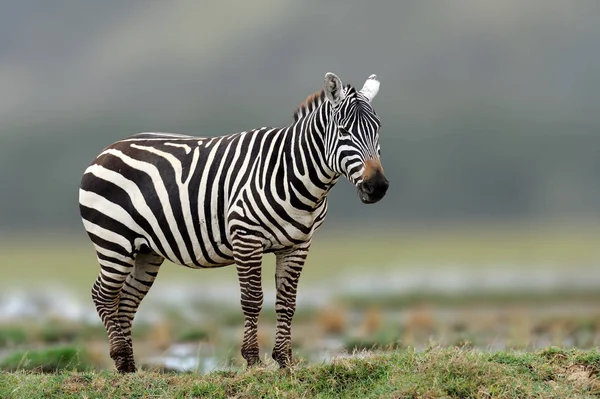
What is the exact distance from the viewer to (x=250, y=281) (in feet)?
28.2

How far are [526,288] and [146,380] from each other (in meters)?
32.6

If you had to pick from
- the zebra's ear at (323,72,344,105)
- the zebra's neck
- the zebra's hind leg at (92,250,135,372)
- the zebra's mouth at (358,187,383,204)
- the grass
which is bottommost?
the grass

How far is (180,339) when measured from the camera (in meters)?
21.0

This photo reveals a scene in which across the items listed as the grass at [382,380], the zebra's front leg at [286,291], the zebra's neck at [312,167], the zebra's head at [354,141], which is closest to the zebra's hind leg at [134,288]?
the grass at [382,380]

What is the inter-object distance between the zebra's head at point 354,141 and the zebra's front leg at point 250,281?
1212 millimetres

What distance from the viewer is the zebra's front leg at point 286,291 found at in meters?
8.93

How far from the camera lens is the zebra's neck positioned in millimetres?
8508

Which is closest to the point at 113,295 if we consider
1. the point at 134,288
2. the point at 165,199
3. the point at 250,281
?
the point at 134,288

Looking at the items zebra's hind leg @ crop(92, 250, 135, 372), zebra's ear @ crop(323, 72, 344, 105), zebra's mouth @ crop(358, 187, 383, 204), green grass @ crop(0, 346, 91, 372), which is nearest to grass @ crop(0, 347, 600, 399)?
zebra's hind leg @ crop(92, 250, 135, 372)

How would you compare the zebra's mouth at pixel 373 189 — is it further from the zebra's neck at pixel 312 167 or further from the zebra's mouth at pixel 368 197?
the zebra's neck at pixel 312 167

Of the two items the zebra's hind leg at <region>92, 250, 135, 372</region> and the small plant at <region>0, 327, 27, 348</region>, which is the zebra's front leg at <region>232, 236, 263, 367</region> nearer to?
the zebra's hind leg at <region>92, 250, 135, 372</region>

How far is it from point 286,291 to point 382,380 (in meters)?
1.53

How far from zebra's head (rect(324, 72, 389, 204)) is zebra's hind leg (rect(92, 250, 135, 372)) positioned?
2.86m

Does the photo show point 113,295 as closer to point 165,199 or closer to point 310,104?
point 165,199
